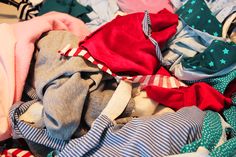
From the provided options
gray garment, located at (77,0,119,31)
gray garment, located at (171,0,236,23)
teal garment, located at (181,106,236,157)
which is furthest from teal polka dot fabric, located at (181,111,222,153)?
gray garment, located at (77,0,119,31)

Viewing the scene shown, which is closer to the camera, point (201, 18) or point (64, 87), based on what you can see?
point (64, 87)

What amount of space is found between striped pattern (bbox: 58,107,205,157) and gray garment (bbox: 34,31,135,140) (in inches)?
1.1

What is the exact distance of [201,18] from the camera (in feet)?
1.73

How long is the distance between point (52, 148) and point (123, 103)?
12 cm

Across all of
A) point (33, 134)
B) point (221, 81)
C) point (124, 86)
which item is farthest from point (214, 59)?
point (33, 134)

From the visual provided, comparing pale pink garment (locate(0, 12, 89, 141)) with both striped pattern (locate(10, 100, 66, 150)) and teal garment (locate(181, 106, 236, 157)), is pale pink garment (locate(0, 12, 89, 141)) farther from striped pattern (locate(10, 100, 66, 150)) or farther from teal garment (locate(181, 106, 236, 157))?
teal garment (locate(181, 106, 236, 157))

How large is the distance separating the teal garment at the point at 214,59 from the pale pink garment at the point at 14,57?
25 cm

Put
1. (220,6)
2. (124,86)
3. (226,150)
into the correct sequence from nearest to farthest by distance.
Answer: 1. (226,150)
2. (124,86)
3. (220,6)

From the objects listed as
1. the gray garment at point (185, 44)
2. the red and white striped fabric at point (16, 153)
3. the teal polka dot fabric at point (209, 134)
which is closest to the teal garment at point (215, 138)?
the teal polka dot fabric at point (209, 134)

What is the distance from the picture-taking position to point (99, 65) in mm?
458

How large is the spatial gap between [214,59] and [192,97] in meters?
0.07

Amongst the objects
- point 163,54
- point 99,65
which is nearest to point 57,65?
point 99,65

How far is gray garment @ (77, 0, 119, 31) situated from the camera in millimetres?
644

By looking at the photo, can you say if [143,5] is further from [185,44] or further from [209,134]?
[209,134]
